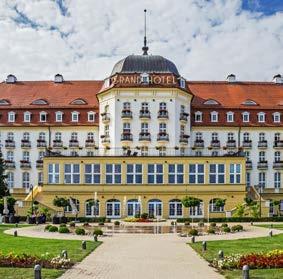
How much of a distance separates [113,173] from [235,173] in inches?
490

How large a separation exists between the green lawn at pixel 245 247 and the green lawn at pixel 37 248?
5.28 m

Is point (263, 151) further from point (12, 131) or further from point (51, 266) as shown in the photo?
point (51, 266)

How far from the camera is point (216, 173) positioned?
56719 millimetres

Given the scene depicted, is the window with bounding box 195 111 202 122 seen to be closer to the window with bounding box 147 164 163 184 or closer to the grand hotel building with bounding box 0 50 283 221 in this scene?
the grand hotel building with bounding box 0 50 283 221

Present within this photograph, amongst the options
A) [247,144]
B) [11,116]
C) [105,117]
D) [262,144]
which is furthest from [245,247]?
[11,116]

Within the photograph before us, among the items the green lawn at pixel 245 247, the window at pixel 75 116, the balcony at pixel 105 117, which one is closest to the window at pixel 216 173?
the balcony at pixel 105 117

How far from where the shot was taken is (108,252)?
2489 cm

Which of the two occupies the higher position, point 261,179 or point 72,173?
point 72,173

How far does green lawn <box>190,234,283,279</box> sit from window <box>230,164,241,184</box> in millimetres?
24216

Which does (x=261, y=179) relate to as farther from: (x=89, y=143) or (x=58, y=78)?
(x=58, y=78)

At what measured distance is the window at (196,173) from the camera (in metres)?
56.6

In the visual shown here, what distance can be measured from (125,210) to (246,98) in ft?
74.3

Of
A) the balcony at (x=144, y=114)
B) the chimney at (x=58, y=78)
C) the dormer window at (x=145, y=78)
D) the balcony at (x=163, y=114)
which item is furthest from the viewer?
the chimney at (x=58, y=78)

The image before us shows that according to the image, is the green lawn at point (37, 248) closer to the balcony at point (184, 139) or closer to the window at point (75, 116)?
the balcony at point (184, 139)
